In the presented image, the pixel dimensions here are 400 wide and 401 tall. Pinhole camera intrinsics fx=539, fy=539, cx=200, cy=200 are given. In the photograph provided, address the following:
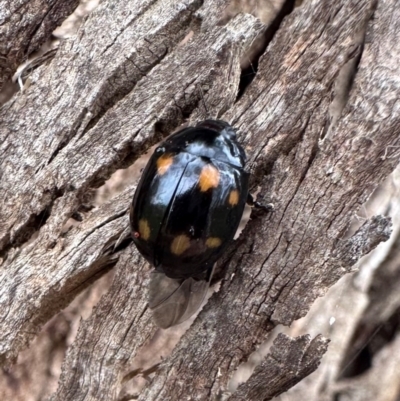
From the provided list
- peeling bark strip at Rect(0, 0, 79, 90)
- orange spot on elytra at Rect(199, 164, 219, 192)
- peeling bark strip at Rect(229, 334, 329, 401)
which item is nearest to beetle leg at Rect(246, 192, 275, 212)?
orange spot on elytra at Rect(199, 164, 219, 192)

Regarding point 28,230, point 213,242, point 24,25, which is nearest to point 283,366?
point 213,242

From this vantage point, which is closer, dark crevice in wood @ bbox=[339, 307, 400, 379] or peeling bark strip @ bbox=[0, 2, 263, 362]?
peeling bark strip @ bbox=[0, 2, 263, 362]

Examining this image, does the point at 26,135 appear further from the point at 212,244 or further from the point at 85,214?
the point at 212,244

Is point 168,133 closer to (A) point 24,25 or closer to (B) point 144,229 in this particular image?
(B) point 144,229

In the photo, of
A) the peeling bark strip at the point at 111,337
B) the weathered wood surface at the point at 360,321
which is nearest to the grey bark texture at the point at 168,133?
the peeling bark strip at the point at 111,337

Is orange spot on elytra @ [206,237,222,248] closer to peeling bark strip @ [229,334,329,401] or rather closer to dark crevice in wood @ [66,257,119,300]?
peeling bark strip @ [229,334,329,401]

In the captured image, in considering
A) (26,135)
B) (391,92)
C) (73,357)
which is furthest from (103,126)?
(391,92)

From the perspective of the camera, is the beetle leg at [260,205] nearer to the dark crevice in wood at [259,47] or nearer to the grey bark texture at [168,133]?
the grey bark texture at [168,133]
